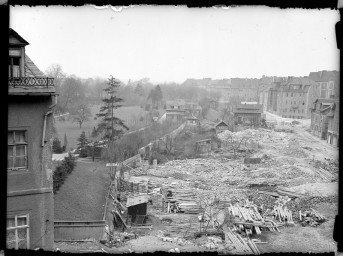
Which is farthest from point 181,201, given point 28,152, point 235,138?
point 28,152

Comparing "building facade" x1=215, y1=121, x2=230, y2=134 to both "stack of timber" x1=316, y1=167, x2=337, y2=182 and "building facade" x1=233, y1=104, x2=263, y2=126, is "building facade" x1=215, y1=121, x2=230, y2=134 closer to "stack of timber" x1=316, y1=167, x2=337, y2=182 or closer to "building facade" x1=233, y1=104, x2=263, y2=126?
"building facade" x1=233, y1=104, x2=263, y2=126

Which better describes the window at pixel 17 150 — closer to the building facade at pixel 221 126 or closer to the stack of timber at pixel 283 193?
the stack of timber at pixel 283 193

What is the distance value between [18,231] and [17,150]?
0.53 meters

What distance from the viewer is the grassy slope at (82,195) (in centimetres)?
537

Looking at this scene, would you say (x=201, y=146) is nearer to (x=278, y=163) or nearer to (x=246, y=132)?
(x=246, y=132)

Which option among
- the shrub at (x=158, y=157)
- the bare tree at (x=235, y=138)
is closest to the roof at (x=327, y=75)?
the shrub at (x=158, y=157)

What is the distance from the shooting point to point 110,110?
5633mm

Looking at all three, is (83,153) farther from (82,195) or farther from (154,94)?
(154,94)

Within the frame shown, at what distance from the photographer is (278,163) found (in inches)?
500

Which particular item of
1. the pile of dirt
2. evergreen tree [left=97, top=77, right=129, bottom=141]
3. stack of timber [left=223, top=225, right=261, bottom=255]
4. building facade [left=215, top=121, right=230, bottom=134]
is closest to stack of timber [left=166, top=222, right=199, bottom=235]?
stack of timber [left=223, top=225, right=261, bottom=255]

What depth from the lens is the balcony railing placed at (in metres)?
2.05

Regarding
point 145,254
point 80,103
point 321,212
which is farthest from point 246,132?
point 145,254

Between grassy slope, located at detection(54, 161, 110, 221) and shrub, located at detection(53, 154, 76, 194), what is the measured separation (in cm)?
10

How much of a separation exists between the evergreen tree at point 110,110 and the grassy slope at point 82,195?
0.96 m
